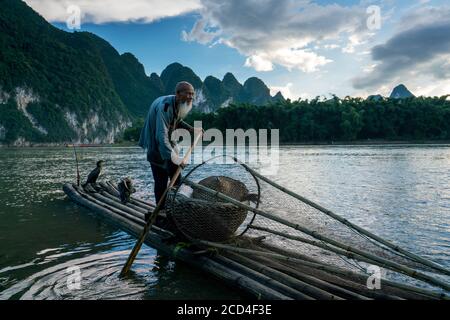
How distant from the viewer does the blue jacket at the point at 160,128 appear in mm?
5430

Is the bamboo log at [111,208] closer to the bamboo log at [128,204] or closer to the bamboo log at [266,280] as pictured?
the bamboo log at [128,204]

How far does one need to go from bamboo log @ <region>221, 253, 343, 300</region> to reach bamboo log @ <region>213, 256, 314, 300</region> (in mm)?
61

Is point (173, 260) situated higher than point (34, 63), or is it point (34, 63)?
point (34, 63)

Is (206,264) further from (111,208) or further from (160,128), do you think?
(111,208)

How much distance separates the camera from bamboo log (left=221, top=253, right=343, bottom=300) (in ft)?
12.3

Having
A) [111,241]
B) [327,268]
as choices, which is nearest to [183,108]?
[327,268]

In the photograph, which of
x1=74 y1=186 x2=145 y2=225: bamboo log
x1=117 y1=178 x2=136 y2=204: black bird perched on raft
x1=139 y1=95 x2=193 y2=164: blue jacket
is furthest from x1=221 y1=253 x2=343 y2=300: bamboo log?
x1=117 y1=178 x2=136 y2=204: black bird perched on raft

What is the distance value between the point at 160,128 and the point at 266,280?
8.63 ft

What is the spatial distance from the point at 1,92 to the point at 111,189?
15262 cm

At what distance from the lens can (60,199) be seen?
487 inches

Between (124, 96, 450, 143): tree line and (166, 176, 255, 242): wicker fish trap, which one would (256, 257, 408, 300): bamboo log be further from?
(124, 96, 450, 143): tree line

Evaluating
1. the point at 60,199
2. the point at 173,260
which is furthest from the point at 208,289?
the point at 60,199

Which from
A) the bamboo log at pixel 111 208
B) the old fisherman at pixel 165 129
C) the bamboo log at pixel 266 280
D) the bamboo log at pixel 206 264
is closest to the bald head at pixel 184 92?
the old fisherman at pixel 165 129

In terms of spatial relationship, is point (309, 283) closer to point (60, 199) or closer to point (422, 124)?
point (60, 199)
